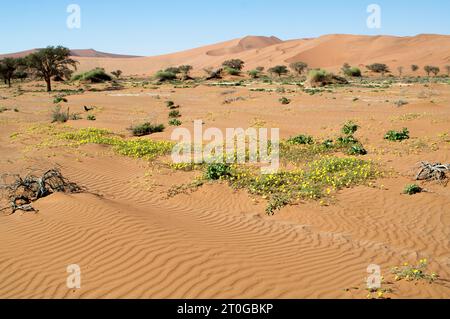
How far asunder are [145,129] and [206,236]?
11.7 meters

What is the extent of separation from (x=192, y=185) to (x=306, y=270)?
16.5 ft

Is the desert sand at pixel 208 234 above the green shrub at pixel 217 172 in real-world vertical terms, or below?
below

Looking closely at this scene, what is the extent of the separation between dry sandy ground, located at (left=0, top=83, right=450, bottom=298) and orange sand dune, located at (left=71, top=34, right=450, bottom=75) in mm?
59473

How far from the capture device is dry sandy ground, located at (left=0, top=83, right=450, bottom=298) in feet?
17.3

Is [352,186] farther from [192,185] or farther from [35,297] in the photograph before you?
[35,297]

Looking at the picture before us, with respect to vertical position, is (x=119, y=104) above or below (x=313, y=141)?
above

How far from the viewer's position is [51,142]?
579 inches

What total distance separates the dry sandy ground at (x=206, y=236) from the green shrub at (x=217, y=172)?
0.53 meters

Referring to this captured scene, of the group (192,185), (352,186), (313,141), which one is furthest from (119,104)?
(352,186)

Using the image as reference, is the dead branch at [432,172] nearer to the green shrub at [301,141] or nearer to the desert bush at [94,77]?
the green shrub at [301,141]

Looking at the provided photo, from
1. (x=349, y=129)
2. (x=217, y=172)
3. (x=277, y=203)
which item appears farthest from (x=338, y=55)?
(x=277, y=203)

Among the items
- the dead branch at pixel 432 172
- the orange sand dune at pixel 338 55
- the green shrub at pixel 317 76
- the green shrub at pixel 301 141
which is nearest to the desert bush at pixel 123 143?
the green shrub at pixel 301 141

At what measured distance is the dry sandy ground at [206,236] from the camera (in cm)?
529
